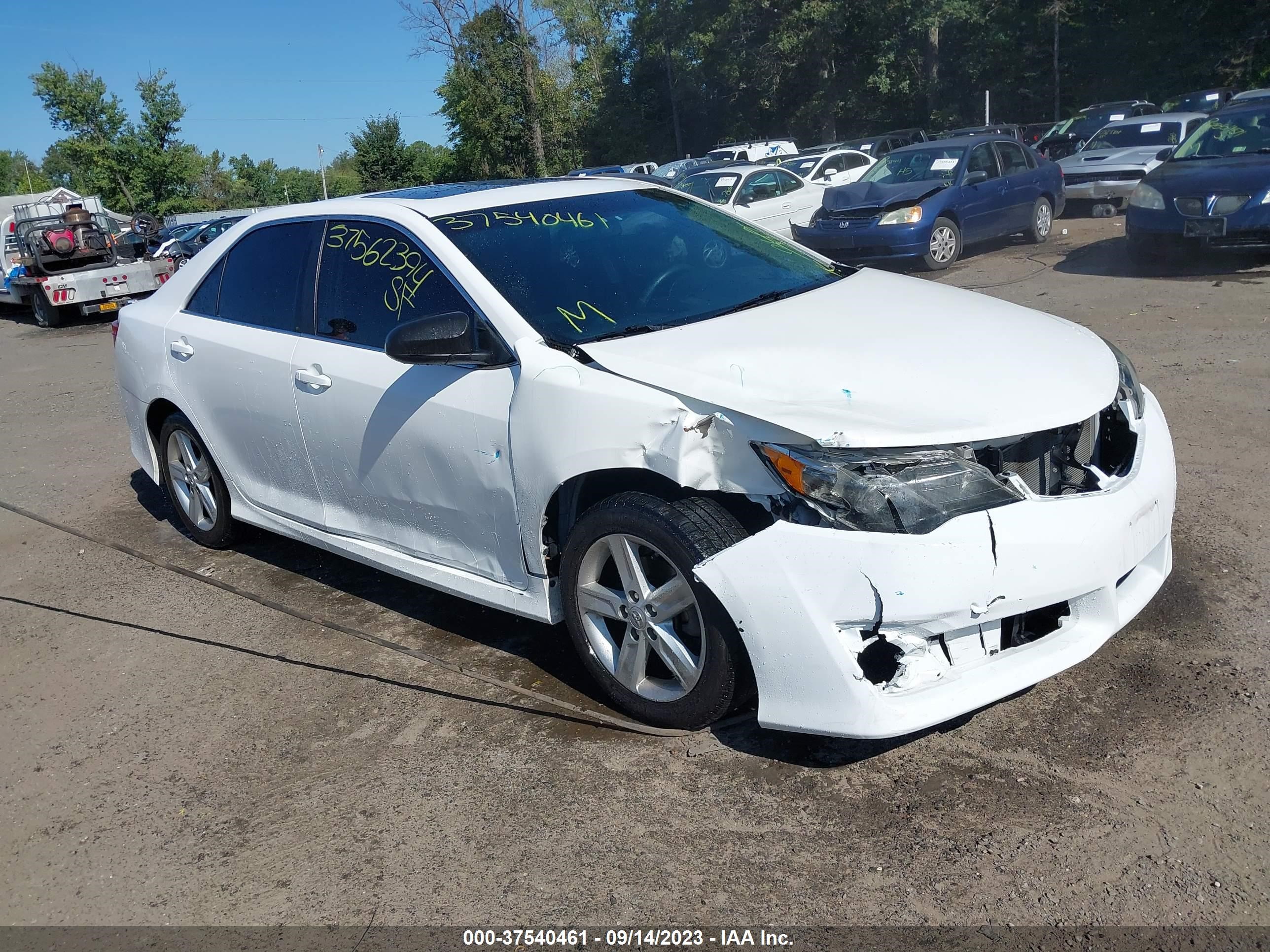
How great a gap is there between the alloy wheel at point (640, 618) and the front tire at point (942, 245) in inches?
425

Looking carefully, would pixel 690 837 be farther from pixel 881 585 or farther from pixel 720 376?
pixel 720 376

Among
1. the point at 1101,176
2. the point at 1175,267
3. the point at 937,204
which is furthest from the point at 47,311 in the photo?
the point at 1175,267

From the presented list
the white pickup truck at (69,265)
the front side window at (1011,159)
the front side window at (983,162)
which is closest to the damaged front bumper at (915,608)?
the front side window at (983,162)

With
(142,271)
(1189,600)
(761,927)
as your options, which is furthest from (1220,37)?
(761,927)

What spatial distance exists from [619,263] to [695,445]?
47.4 inches

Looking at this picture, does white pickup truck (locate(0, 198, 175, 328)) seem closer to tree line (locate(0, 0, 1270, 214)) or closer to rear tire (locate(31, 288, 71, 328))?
rear tire (locate(31, 288, 71, 328))

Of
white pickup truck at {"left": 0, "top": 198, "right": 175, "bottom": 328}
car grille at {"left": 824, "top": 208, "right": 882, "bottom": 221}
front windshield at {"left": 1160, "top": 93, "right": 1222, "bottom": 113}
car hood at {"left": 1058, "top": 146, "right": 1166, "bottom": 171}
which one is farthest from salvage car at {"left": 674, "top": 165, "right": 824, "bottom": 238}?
front windshield at {"left": 1160, "top": 93, "right": 1222, "bottom": 113}

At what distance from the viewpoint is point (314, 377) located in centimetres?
425

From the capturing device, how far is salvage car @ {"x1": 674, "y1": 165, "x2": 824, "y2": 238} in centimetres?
1505

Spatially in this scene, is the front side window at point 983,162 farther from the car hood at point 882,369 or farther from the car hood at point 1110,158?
the car hood at point 882,369

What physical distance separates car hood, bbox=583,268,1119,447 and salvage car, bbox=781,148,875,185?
1340 cm

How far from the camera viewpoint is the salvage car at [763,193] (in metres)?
15.0

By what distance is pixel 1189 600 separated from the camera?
3.96 m

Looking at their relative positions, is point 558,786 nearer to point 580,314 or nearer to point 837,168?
point 580,314
